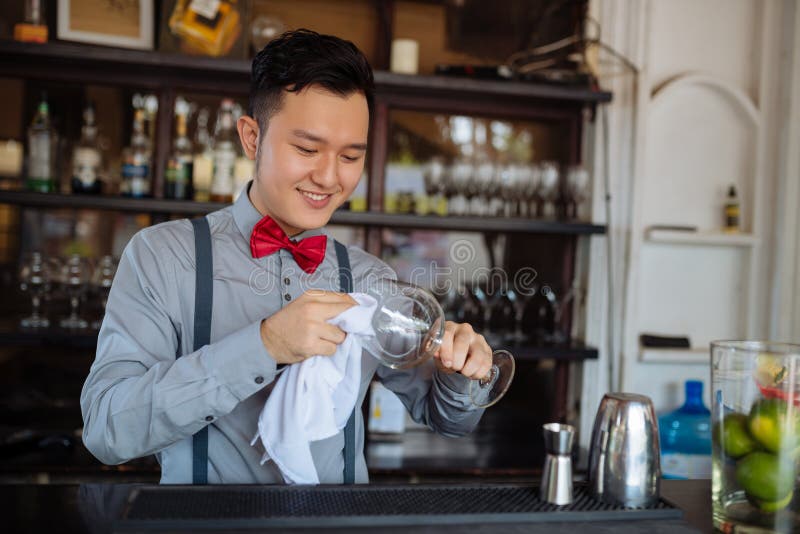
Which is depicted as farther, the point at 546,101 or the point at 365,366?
the point at 546,101

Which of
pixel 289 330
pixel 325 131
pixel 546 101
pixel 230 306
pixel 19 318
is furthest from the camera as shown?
pixel 546 101

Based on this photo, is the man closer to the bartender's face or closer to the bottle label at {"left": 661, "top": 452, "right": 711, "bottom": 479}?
the bartender's face

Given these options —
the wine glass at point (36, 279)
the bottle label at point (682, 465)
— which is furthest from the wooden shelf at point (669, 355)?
the wine glass at point (36, 279)

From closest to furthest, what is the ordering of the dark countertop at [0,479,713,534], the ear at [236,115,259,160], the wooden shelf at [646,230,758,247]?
1. the dark countertop at [0,479,713,534]
2. the ear at [236,115,259,160]
3. the wooden shelf at [646,230,758,247]

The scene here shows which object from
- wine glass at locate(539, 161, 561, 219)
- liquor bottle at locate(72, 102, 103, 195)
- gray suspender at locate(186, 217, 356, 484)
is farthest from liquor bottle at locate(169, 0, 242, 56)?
gray suspender at locate(186, 217, 356, 484)

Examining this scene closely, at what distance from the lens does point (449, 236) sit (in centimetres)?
299

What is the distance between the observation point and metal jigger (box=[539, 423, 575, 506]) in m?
1.14

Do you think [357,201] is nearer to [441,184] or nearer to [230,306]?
[441,184]

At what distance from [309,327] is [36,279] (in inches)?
69.0

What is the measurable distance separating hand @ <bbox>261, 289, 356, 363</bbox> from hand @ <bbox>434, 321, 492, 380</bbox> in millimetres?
184

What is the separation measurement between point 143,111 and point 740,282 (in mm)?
2322

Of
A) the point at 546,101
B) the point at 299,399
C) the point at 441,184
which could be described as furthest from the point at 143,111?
the point at 299,399

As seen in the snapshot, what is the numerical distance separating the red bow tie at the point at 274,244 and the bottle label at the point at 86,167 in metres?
1.37

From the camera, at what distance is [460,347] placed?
1200 millimetres
